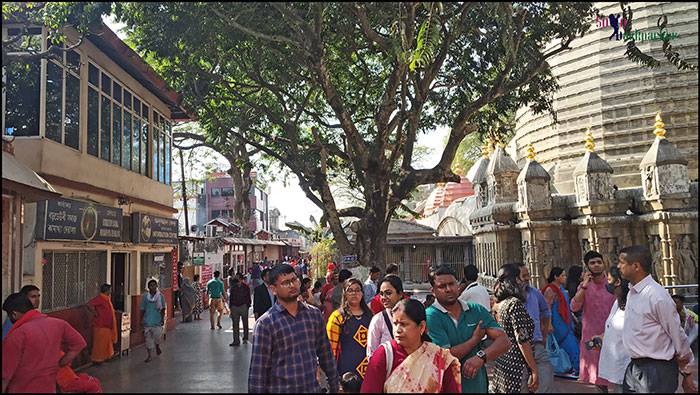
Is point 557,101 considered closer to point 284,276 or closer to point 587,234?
point 587,234

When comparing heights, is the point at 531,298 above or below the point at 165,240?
below

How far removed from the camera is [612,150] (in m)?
19.3

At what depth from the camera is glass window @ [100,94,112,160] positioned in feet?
35.5

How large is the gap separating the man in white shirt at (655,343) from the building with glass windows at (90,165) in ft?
24.1

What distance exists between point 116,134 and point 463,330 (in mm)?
9464

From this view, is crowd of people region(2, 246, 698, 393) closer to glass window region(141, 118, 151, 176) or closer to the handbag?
the handbag

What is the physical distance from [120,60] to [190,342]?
598 cm

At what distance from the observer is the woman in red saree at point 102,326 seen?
9.55 metres

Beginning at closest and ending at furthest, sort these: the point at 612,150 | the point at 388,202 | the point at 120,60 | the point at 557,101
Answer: the point at 388,202, the point at 120,60, the point at 612,150, the point at 557,101

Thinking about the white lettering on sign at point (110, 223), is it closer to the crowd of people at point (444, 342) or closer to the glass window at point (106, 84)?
the glass window at point (106, 84)

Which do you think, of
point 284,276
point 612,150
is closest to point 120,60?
point 284,276

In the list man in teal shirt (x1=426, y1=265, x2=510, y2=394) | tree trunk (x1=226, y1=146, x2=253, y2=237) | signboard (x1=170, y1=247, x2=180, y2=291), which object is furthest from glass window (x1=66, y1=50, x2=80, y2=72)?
tree trunk (x1=226, y1=146, x2=253, y2=237)

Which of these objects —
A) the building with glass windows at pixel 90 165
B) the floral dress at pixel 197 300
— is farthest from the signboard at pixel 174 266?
the building with glass windows at pixel 90 165

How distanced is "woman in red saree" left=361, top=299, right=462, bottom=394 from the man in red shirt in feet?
6.71
